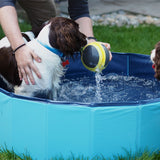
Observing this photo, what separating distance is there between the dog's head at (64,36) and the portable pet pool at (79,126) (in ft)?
1.80

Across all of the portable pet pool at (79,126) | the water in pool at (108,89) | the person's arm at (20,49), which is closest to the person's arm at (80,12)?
the water in pool at (108,89)

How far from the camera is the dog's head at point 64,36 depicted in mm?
2811

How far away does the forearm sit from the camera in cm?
288

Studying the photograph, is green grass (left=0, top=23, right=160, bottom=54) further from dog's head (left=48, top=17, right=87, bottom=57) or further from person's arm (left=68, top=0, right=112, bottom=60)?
dog's head (left=48, top=17, right=87, bottom=57)

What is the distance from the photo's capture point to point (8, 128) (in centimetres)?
271

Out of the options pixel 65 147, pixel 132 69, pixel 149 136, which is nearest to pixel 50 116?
pixel 65 147

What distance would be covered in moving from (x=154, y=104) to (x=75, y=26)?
37.1 inches

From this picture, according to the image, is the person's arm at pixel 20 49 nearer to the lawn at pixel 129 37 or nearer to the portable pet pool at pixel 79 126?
the portable pet pool at pixel 79 126

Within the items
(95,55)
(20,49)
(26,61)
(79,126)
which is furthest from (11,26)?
(79,126)

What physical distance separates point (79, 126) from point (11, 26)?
1074 mm

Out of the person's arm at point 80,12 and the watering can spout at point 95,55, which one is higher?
the person's arm at point 80,12

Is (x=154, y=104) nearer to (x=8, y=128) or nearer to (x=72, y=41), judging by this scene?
(x=72, y=41)

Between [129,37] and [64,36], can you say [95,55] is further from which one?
[129,37]

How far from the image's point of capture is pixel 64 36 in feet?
9.22
